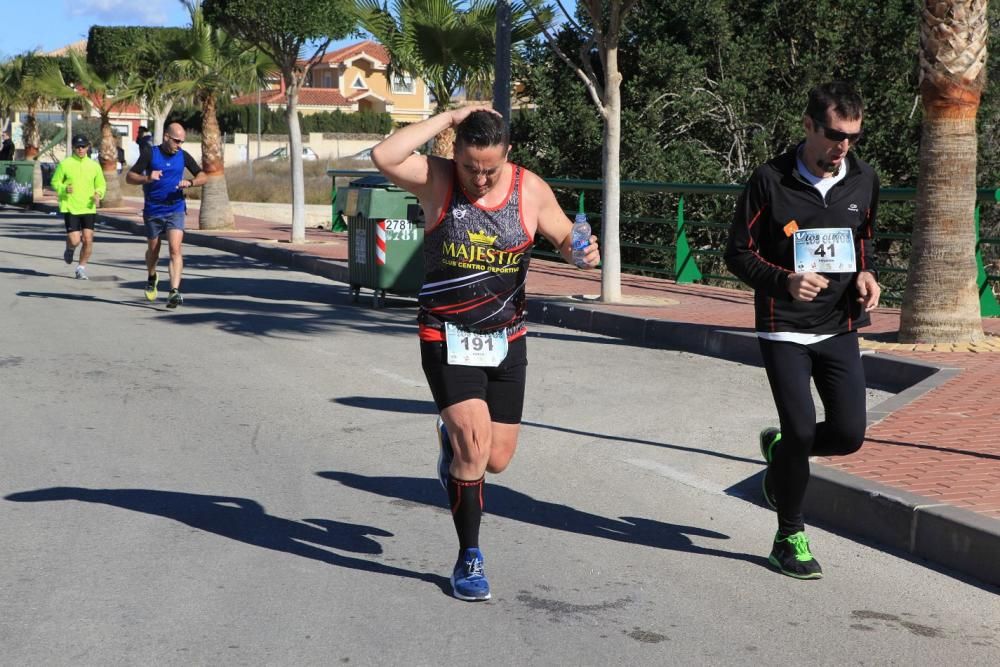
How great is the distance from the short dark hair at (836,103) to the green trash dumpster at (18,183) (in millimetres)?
34635

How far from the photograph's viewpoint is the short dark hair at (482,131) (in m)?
4.74

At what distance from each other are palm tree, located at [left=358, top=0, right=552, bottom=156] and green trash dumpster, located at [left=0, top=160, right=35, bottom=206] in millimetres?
18468

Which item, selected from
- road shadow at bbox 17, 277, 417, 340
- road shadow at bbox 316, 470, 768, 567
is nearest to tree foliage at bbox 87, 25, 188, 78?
road shadow at bbox 17, 277, 417, 340

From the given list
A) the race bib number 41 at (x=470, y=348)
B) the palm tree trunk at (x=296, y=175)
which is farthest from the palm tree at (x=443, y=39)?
the race bib number 41 at (x=470, y=348)

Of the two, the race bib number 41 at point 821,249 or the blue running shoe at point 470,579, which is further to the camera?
the race bib number 41 at point 821,249

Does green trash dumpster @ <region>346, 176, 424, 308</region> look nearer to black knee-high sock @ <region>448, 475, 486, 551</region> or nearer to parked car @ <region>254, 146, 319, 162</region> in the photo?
black knee-high sock @ <region>448, 475, 486, 551</region>

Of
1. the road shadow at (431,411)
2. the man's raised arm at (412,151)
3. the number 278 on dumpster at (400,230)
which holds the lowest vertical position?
the road shadow at (431,411)

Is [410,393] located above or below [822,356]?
below

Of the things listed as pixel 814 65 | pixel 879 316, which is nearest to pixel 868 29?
pixel 814 65

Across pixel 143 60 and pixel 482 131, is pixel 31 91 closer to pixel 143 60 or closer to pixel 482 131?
pixel 143 60

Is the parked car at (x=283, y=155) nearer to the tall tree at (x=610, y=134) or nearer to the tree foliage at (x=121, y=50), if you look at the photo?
the tree foliage at (x=121, y=50)

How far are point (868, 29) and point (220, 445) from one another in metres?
17.3

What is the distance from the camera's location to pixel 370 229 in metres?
14.7

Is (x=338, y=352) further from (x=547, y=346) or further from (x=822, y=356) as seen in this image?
(x=822, y=356)
